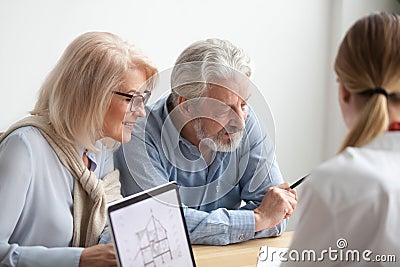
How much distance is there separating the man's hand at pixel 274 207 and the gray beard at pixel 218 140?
161mm

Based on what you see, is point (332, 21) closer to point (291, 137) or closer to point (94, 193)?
point (291, 137)

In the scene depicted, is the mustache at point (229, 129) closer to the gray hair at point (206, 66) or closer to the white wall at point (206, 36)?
the gray hair at point (206, 66)

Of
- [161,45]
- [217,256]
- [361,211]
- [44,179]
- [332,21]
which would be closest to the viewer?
[361,211]

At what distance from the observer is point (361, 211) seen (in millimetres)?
1124

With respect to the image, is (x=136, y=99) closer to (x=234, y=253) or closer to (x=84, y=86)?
(x=84, y=86)

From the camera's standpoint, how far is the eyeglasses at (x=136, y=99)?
1813mm

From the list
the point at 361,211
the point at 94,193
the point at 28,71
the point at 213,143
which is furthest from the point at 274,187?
the point at 28,71

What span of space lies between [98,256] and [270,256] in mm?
451

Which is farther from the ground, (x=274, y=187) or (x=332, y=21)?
(x=332, y=21)

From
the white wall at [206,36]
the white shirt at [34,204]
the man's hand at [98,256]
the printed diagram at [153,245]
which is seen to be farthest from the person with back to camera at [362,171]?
the white wall at [206,36]

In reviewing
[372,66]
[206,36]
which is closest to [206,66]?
[372,66]

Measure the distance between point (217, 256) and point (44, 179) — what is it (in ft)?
1.55

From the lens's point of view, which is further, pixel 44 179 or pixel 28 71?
pixel 28 71

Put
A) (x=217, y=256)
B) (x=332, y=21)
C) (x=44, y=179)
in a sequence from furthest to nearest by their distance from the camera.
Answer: (x=332, y=21) → (x=217, y=256) → (x=44, y=179)
